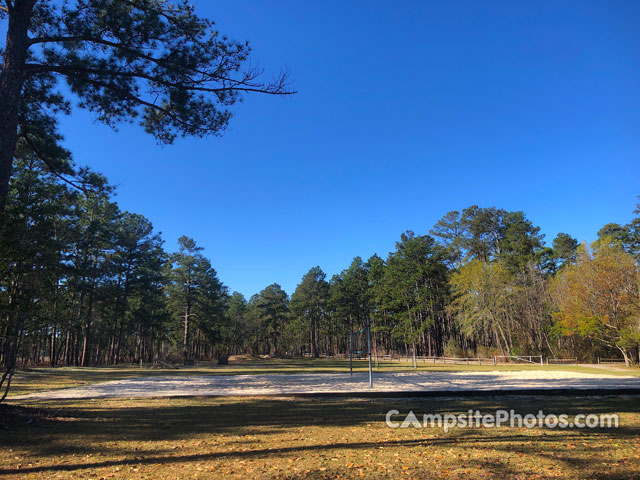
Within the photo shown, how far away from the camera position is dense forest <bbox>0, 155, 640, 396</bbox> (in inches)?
282

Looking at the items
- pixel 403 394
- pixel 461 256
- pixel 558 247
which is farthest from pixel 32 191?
pixel 558 247

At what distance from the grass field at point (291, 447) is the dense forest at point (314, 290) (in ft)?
6.60

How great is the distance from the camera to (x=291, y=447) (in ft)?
16.6

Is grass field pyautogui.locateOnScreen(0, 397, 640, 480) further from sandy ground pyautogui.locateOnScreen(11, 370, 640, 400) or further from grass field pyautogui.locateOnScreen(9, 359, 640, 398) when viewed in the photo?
grass field pyautogui.locateOnScreen(9, 359, 640, 398)

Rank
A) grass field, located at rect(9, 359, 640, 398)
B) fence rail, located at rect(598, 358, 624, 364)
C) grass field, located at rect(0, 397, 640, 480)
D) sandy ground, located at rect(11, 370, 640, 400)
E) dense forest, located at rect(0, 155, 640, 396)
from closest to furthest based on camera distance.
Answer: grass field, located at rect(0, 397, 640, 480) → dense forest, located at rect(0, 155, 640, 396) → sandy ground, located at rect(11, 370, 640, 400) → grass field, located at rect(9, 359, 640, 398) → fence rail, located at rect(598, 358, 624, 364)

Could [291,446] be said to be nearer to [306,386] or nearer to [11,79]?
[306,386]

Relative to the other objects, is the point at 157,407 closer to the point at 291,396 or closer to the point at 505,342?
the point at 291,396

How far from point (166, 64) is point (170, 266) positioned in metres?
45.0

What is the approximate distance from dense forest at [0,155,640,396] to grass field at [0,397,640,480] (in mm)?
2011

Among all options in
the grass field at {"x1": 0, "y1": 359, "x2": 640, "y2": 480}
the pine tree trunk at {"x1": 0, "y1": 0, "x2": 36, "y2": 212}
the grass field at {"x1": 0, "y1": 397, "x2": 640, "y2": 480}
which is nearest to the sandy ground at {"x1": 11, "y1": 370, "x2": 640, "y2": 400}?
the grass field at {"x1": 0, "y1": 359, "x2": 640, "y2": 480}

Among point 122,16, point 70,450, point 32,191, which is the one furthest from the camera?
point 32,191

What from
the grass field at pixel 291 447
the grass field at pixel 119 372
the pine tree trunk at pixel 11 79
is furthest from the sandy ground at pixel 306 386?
the pine tree trunk at pixel 11 79

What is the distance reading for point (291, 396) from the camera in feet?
33.8

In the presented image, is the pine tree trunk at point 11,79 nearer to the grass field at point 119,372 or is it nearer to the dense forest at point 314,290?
the dense forest at point 314,290
